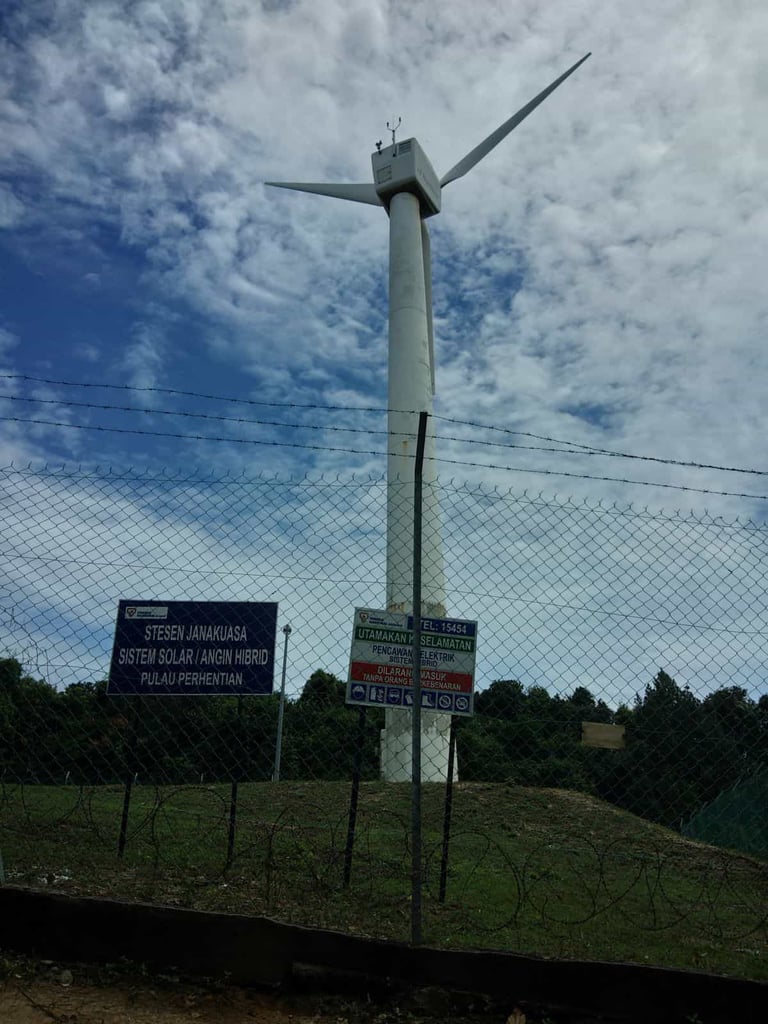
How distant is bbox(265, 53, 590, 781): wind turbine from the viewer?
2238cm

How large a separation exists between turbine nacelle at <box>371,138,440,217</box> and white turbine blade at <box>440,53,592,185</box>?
42.0 inches

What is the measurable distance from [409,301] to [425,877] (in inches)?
937

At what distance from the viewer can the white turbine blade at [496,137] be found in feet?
107

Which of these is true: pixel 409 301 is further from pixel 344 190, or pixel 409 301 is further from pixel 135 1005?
pixel 135 1005

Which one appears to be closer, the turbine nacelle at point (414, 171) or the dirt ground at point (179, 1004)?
the dirt ground at point (179, 1004)

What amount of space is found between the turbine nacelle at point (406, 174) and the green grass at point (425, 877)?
25226 mm

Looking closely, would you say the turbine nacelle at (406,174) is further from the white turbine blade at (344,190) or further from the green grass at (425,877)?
the green grass at (425,877)

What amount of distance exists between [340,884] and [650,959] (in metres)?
2.93

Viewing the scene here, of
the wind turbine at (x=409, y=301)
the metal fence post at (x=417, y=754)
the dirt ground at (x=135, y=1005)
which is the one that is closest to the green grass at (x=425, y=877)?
the metal fence post at (x=417, y=754)

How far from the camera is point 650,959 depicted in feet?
19.8

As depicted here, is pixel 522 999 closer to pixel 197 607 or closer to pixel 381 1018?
pixel 381 1018

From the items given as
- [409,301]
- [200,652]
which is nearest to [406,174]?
[409,301]

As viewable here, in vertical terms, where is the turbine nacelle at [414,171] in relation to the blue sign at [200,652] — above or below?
above

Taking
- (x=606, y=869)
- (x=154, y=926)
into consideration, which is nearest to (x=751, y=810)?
(x=606, y=869)
